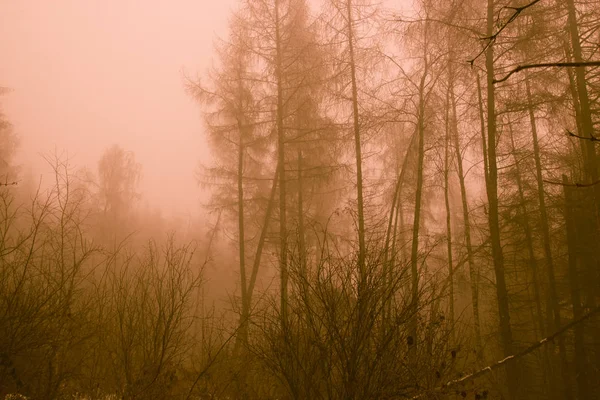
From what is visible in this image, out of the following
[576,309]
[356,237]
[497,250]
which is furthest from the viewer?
[356,237]

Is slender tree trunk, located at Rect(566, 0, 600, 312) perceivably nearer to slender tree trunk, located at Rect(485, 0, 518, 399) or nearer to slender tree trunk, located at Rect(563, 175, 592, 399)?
slender tree trunk, located at Rect(563, 175, 592, 399)

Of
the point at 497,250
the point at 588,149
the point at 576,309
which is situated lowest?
the point at 576,309

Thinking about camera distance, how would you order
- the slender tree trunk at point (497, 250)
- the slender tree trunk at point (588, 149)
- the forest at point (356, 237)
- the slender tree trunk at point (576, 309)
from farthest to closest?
the slender tree trunk at point (576, 309)
the slender tree trunk at point (588, 149)
the slender tree trunk at point (497, 250)
the forest at point (356, 237)

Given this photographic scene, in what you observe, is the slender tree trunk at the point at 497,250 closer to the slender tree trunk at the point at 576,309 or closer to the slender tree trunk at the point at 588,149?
the slender tree trunk at the point at 588,149

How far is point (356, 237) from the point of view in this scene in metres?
12.6

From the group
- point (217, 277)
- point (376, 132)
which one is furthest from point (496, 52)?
point (217, 277)

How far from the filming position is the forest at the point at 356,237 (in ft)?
15.0

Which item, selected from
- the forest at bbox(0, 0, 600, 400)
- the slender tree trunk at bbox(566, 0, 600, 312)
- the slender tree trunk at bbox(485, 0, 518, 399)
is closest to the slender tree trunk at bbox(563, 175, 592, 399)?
the forest at bbox(0, 0, 600, 400)

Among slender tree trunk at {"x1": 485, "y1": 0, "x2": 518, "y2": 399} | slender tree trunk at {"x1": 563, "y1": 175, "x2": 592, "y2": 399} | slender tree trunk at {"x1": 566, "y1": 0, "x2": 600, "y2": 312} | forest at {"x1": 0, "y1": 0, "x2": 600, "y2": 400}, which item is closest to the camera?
forest at {"x1": 0, "y1": 0, "x2": 600, "y2": 400}

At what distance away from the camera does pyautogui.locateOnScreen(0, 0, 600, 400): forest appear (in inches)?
179

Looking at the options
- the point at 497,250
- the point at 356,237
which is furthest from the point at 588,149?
the point at 356,237

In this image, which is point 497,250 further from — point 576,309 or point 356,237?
point 356,237

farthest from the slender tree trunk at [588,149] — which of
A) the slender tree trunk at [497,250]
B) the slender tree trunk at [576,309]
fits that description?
the slender tree trunk at [497,250]

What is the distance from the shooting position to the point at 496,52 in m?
8.55
